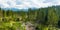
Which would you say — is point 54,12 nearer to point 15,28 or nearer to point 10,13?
point 10,13

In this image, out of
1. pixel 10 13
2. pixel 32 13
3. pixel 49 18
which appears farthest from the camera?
pixel 32 13

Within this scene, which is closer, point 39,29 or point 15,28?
point 15,28

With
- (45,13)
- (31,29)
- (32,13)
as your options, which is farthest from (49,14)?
(31,29)

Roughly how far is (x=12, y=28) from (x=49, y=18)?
4380mm

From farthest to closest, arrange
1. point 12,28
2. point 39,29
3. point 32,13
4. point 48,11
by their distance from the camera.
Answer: point 32,13
point 48,11
point 39,29
point 12,28

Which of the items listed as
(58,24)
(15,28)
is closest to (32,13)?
(58,24)

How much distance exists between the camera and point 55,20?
7.93 meters

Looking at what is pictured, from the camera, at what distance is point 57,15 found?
816cm

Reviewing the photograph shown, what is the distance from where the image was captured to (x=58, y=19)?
8.23 m

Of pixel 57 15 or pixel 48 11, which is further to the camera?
pixel 48 11

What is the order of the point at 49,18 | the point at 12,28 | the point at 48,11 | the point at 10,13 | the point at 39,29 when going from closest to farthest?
1. the point at 12,28
2. the point at 39,29
3. the point at 10,13
4. the point at 49,18
5. the point at 48,11

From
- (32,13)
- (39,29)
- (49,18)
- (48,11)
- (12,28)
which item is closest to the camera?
(12,28)

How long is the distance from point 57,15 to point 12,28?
4548mm

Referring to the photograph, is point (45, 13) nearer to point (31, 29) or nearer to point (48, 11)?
point (48, 11)
